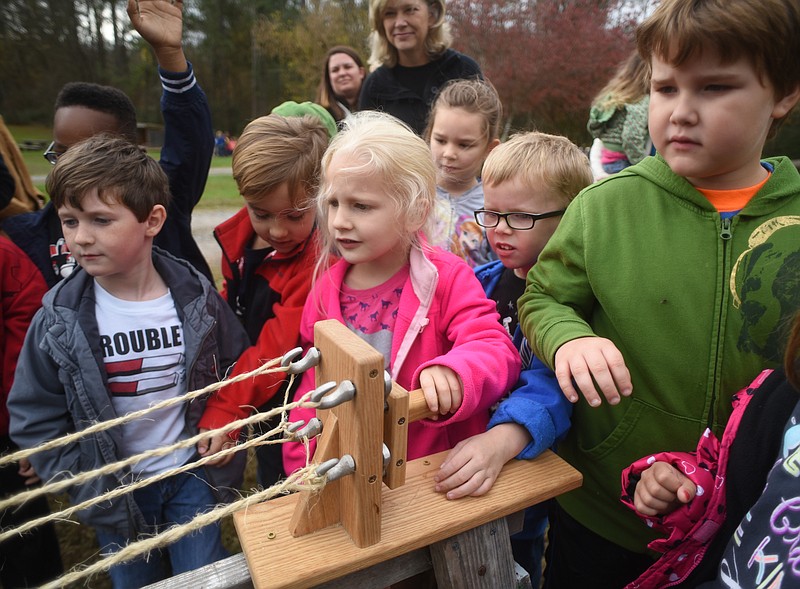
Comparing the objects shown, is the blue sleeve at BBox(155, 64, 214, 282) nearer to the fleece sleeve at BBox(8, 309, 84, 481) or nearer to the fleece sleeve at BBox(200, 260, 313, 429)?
the fleece sleeve at BBox(200, 260, 313, 429)

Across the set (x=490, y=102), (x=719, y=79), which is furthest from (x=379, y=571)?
(x=490, y=102)

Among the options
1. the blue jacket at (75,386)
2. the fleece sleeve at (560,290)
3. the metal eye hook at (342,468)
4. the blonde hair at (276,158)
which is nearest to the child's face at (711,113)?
the fleece sleeve at (560,290)

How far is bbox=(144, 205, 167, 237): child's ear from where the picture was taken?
1.79 meters

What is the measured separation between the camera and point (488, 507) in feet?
3.45

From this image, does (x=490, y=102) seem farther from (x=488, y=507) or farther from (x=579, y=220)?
(x=488, y=507)

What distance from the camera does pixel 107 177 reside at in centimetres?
168

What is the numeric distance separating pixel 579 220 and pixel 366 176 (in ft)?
1.88

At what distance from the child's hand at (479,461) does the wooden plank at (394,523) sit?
0.07 ft

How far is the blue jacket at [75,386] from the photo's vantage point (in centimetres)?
162

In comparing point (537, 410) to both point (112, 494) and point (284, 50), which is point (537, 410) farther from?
point (284, 50)

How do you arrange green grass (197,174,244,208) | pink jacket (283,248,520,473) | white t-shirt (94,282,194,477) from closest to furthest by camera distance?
pink jacket (283,248,520,473) < white t-shirt (94,282,194,477) < green grass (197,174,244,208)

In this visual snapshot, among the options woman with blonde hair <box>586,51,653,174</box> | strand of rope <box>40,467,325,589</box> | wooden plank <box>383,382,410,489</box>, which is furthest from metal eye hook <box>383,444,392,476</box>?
woman with blonde hair <box>586,51,653,174</box>

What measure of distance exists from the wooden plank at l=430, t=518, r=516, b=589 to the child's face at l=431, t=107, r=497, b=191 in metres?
1.66

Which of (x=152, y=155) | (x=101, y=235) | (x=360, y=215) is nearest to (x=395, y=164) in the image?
(x=360, y=215)
